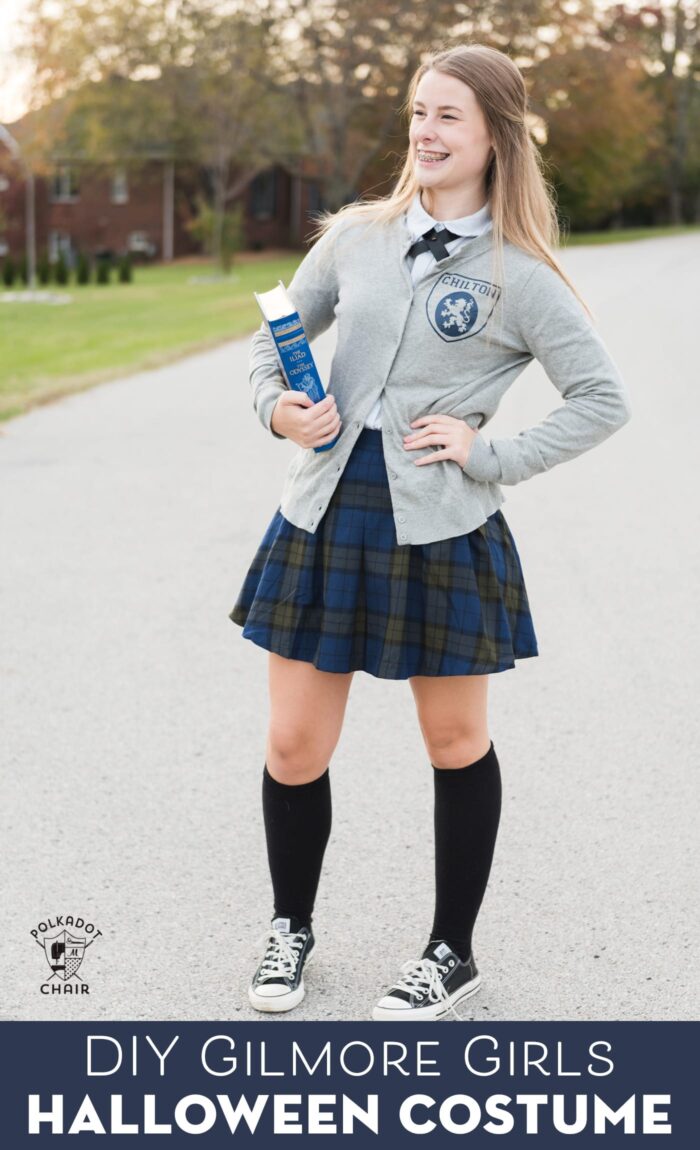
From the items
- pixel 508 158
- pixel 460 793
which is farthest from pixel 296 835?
pixel 508 158

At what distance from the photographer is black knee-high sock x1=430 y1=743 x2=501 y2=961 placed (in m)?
2.97

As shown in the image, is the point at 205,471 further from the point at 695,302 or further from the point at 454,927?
the point at 695,302

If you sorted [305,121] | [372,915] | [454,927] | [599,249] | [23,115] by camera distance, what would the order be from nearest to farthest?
[454,927] → [372,915] → [23,115] → [599,249] → [305,121]

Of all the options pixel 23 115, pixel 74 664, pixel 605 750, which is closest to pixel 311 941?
pixel 605 750

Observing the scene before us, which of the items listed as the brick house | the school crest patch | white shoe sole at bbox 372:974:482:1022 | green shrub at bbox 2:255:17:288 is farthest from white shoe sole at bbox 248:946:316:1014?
the brick house

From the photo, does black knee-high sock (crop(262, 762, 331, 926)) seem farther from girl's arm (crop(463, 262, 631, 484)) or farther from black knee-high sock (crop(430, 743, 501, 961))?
girl's arm (crop(463, 262, 631, 484))

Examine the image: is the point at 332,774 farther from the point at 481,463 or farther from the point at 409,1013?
the point at 481,463

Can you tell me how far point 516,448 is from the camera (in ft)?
9.05

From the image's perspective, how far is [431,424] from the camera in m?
2.71

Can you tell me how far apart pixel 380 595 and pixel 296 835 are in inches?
24.5

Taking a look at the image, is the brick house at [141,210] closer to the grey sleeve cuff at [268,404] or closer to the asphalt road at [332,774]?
the asphalt road at [332,774]

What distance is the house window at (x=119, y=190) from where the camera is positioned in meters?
57.7

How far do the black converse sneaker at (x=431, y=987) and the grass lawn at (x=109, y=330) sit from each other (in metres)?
3.73

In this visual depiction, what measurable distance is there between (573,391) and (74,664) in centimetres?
318
